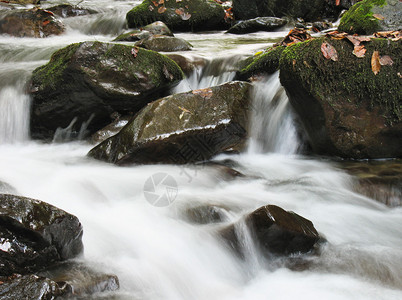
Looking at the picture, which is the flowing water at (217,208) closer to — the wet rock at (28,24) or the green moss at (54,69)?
the green moss at (54,69)

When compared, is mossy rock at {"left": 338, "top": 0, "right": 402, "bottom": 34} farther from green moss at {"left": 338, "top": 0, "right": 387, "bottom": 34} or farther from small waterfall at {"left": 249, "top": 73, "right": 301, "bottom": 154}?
small waterfall at {"left": 249, "top": 73, "right": 301, "bottom": 154}

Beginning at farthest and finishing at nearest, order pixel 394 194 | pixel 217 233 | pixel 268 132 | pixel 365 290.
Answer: pixel 268 132 < pixel 394 194 < pixel 217 233 < pixel 365 290

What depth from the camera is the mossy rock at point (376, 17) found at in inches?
281

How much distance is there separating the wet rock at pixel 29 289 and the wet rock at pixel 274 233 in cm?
154

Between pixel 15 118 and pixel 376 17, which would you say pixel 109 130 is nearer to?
pixel 15 118

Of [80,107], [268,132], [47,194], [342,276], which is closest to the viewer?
[342,276]

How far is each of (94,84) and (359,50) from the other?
11.9 ft

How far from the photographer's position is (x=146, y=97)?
18.6ft

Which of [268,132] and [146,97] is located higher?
[146,97]

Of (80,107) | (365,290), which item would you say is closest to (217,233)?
(365,290)

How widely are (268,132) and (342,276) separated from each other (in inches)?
111

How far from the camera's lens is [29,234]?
2.23 m

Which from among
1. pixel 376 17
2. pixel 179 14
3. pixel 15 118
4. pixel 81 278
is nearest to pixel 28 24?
pixel 179 14

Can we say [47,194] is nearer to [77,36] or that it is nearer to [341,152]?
[341,152]
